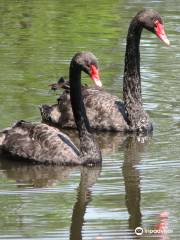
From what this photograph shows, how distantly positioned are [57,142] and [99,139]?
137 centimetres

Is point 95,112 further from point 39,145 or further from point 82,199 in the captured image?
point 82,199

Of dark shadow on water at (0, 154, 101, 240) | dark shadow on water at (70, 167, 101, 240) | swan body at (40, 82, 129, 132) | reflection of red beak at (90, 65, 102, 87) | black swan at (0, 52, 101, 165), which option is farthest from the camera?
swan body at (40, 82, 129, 132)

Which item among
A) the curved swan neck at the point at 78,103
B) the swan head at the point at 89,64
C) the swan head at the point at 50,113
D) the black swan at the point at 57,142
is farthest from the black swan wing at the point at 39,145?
the swan head at the point at 50,113

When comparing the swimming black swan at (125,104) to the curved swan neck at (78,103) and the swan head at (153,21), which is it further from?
the curved swan neck at (78,103)

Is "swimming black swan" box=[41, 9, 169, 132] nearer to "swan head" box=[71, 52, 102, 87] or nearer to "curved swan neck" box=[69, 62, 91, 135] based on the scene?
"curved swan neck" box=[69, 62, 91, 135]

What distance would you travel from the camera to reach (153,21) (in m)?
11.6

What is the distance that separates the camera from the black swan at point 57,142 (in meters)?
10.2

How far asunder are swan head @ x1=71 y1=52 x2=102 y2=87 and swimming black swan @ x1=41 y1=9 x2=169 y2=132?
175 centimetres

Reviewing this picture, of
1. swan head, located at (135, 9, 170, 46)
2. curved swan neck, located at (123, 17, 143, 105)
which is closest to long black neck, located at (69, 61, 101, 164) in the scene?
swan head, located at (135, 9, 170, 46)

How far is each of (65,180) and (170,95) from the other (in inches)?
141

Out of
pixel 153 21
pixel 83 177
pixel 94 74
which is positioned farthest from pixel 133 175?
pixel 153 21

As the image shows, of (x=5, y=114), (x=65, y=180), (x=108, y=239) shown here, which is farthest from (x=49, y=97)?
(x=108, y=239)

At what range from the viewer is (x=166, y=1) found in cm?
2012

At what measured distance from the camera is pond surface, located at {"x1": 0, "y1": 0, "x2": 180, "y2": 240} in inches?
338
